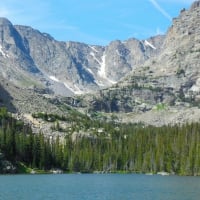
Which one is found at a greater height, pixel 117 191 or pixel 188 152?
pixel 188 152

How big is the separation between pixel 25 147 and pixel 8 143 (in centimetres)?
700

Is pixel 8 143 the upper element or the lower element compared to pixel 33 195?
upper

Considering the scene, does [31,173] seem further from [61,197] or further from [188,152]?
[61,197]

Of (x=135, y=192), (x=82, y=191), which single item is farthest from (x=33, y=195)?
(x=135, y=192)

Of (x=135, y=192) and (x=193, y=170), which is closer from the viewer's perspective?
(x=135, y=192)

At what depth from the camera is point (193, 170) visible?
188m

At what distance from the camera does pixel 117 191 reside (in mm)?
112375

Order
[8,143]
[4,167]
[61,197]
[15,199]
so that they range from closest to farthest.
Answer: [15,199] < [61,197] < [4,167] < [8,143]

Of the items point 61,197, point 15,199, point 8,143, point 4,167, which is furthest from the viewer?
point 8,143

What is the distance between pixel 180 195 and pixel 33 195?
2709 cm

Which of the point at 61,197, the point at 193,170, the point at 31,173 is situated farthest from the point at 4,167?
the point at 61,197

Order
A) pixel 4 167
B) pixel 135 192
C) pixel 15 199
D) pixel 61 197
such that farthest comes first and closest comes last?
pixel 4 167 < pixel 135 192 < pixel 61 197 < pixel 15 199

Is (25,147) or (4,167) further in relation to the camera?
(25,147)

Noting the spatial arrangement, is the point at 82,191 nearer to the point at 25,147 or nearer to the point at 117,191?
the point at 117,191
